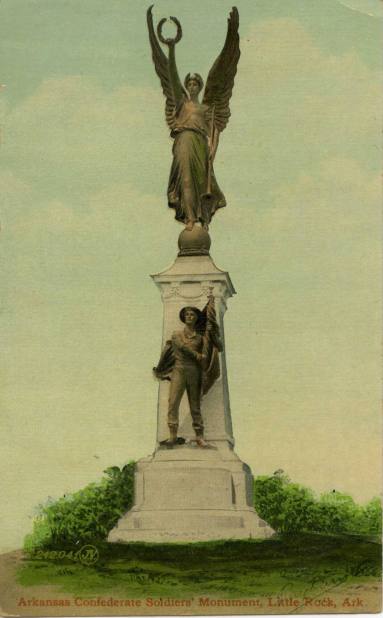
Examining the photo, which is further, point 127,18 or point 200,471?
point 127,18

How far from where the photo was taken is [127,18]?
1443 centimetres

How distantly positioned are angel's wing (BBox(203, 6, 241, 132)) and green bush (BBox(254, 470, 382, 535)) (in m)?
4.15

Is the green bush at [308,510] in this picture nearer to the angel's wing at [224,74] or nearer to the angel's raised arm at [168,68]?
the angel's wing at [224,74]

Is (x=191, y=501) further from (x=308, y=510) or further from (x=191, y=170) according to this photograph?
(x=191, y=170)

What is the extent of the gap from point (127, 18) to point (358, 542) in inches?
256

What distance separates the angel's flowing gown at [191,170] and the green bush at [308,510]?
10.1ft

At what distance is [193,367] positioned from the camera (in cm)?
1322

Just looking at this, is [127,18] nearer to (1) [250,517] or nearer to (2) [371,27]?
(2) [371,27]

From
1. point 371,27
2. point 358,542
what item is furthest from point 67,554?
point 371,27

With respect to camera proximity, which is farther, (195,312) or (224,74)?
(224,74)

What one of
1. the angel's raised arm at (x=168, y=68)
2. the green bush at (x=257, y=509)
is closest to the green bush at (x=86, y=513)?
the green bush at (x=257, y=509)

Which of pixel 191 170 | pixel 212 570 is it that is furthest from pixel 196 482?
pixel 191 170

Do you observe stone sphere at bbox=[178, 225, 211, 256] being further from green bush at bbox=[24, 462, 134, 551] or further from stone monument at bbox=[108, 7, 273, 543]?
green bush at bbox=[24, 462, 134, 551]

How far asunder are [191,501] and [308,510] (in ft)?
5.67
